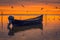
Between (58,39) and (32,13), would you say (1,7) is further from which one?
(58,39)

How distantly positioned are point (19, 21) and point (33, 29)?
0.19 m

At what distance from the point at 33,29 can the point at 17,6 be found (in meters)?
0.32

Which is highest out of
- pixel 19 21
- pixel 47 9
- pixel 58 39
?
pixel 47 9

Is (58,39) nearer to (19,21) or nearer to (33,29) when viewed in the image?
(33,29)

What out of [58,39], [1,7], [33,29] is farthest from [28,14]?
[58,39]

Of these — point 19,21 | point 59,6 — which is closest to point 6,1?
point 19,21

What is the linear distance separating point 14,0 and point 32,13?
0.25 meters

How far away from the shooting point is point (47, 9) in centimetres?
199

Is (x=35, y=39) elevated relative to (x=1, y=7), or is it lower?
lower

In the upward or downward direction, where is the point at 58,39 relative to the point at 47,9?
downward

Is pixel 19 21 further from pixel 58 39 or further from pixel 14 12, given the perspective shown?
pixel 58 39

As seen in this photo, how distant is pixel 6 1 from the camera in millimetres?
1946

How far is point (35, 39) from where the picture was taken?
6.53 feet

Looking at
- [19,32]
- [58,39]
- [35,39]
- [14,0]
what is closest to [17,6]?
[14,0]
